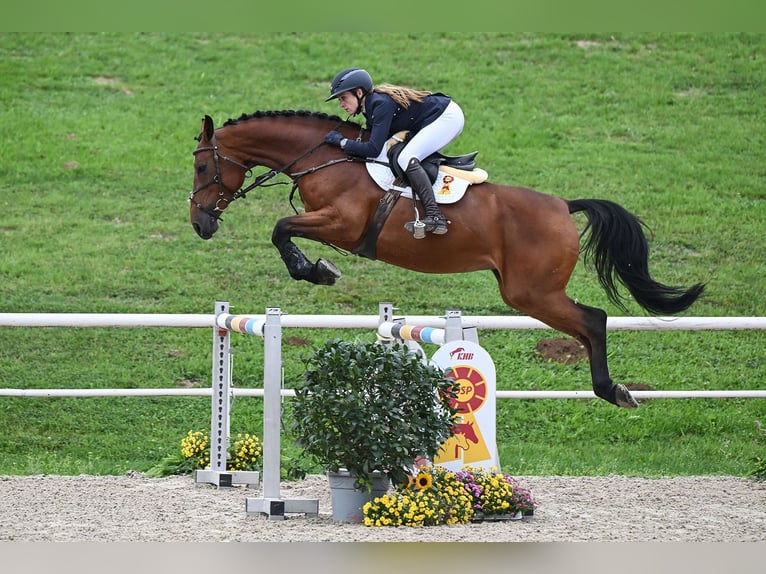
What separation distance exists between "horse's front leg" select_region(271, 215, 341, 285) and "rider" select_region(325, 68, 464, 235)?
1.80 ft

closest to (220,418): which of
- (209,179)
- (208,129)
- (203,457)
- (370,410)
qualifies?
(203,457)

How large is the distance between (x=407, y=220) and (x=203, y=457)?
275 cm

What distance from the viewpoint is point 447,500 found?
569 cm

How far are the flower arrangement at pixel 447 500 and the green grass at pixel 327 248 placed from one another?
2.33 metres

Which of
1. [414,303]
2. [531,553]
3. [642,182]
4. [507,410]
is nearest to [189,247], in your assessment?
[414,303]

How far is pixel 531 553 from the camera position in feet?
13.2

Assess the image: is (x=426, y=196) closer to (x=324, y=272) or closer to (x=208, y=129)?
(x=324, y=272)

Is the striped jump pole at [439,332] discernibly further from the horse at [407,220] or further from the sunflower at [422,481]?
the sunflower at [422,481]

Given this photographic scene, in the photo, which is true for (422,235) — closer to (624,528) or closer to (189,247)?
(624,528)

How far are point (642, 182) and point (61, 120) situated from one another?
8.08 meters

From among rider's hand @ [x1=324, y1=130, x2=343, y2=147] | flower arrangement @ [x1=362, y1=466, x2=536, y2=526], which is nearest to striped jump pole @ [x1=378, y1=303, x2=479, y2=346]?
flower arrangement @ [x1=362, y1=466, x2=536, y2=526]

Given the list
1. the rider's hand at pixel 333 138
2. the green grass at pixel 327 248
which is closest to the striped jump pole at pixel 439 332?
the rider's hand at pixel 333 138

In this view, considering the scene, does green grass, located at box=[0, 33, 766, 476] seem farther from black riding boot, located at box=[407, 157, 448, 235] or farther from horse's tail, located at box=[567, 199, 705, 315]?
black riding boot, located at box=[407, 157, 448, 235]

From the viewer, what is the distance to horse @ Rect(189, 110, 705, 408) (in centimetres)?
597
